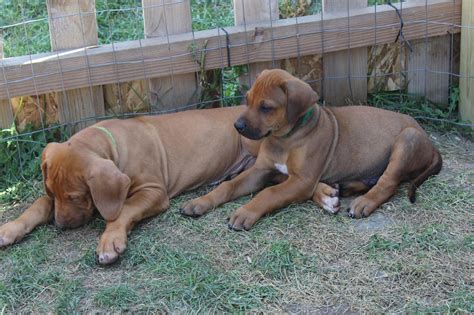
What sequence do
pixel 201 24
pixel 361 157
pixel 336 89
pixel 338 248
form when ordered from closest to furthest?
1. pixel 338 248
2. pixel 361 157
3. pixel 336 89
4. pixel 201 24

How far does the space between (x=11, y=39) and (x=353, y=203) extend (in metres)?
3.99

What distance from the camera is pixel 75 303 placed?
4434 millimetres

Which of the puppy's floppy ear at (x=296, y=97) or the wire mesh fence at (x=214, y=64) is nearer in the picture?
the puppy's floppy ear at (x=296, y=97)

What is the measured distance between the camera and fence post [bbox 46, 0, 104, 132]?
5977 mm

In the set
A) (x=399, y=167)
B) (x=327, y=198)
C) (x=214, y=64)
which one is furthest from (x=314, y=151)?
(x=214, y=64)

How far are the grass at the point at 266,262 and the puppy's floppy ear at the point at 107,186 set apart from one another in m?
0.28

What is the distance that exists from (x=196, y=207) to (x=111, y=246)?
805 mm

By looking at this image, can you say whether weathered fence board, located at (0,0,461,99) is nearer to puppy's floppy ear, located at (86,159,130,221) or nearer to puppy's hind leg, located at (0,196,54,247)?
puppy's hind leg, located at (0,196,54,247)

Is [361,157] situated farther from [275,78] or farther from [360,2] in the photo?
[360,2]

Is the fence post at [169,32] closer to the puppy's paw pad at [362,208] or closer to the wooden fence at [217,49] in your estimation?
the wooden fence at [217,49]

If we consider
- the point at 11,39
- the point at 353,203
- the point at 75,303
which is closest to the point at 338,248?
the point at 353,203

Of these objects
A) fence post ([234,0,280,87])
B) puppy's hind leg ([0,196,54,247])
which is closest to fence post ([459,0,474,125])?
fence post ([234,0,280,87])

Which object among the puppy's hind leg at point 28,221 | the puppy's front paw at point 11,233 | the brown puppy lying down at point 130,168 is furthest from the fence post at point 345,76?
the puppy's front paw at point 11,233

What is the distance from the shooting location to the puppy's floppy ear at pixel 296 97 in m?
5.25
